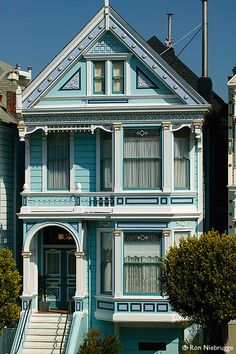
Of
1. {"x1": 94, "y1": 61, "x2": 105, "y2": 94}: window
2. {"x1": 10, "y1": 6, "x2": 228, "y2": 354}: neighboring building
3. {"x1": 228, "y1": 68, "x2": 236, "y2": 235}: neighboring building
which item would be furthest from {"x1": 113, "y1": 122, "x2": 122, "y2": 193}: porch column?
{"x1": 228, "y1": 68, "x2": 236, "y2": 235}: neighboring building

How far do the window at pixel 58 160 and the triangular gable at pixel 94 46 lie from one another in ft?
5.12

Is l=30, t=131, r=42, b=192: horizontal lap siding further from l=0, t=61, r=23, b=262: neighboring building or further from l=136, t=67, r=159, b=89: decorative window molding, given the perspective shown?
l=136, t=67, r=159, b=89: decorative window molding

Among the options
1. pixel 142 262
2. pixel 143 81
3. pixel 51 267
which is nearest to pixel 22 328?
pixel 51 267

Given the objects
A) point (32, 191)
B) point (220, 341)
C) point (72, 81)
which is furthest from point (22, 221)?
point (220, 341)

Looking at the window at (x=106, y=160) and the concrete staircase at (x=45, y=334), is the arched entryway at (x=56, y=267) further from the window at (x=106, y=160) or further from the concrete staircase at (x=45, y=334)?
the window at (x=106, y=160)

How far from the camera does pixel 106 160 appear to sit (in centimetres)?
3231

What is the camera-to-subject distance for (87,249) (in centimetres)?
3238

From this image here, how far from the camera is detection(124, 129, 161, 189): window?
104 feet

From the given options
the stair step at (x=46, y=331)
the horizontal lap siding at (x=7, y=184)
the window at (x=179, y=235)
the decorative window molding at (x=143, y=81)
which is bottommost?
the stair step at (x=46, y=331)

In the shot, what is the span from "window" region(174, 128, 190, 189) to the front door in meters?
4.69

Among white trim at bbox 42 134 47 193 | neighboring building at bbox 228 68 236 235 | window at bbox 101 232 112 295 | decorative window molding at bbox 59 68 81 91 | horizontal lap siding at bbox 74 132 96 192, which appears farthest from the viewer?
white trim at bbox 42 134 47 193

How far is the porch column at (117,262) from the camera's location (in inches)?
1230

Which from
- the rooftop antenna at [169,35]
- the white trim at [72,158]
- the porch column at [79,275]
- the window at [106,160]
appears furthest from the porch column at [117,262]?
the rooftop antenna at [169,35]

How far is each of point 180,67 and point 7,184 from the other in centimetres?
817
